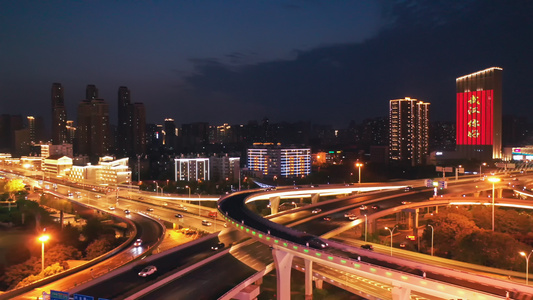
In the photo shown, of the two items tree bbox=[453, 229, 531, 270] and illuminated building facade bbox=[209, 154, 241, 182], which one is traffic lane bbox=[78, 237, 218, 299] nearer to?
tree bbox=[453, 229, 531, 270]

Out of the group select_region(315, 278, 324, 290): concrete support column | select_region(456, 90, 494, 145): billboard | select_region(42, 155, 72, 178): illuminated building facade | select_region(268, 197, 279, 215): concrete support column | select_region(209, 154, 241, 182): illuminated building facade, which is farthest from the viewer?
select_region(456, 90, 494, 145): billboard

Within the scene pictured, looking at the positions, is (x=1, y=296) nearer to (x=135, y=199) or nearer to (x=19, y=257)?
(x=19, y=257)

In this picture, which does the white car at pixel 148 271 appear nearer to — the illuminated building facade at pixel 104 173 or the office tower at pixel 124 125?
the illuminated building facade at pixel 104 173

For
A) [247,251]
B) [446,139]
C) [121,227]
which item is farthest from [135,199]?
[446,139]

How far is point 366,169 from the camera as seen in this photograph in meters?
67.2

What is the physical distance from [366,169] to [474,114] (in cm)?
2987

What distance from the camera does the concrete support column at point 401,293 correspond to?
1293 cm

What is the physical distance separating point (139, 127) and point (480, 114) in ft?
306

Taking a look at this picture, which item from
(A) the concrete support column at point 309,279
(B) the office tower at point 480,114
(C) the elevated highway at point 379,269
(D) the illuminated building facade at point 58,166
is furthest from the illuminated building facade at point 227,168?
(A) the concrete support column at point 309,279

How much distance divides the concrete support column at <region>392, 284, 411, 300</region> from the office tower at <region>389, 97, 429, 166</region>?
260 ft

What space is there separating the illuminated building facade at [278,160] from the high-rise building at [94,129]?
184 ft

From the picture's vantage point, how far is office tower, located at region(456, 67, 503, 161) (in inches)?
2977

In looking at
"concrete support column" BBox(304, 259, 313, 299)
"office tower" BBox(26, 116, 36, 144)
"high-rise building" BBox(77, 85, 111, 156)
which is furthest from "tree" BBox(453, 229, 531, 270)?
"office tower" BBox(26, 116, 36, 144)

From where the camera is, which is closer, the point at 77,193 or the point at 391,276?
the point at 391,276
